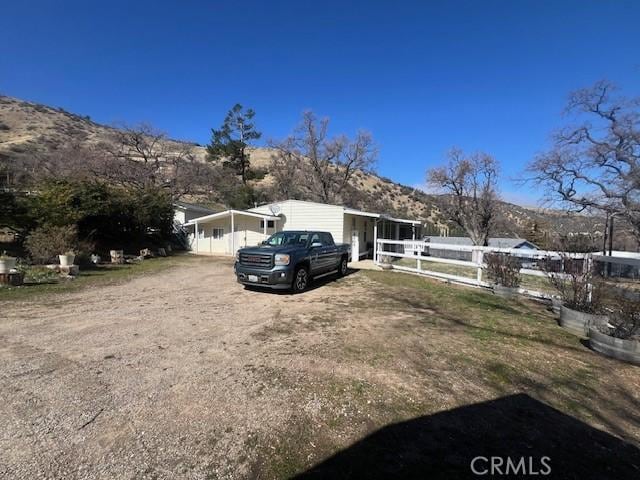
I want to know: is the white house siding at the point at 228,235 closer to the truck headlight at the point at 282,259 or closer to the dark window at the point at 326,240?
the dark window at the point at 326,240

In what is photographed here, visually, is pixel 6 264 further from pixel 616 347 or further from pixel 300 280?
pixel 616 347

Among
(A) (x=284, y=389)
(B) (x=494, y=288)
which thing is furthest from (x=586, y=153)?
(A) (x=284, y=389)

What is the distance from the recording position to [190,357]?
4379 mm

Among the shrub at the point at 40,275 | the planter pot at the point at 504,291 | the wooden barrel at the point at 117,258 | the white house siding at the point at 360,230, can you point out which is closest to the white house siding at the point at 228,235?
the white house siding at the point at 360,230

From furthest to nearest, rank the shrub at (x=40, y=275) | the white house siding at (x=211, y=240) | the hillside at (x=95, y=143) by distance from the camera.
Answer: the hillside at (x=95, y=143) → the white house siding at (x=211, y=240) → the shrub at (x=40, y=275)

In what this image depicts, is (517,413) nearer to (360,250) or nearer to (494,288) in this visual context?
(494,288)

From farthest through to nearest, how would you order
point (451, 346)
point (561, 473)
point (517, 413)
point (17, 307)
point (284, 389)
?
1. point (17, 307)
2. point (451, 346)
3. point (284, 389)
4. point (517, 413)
5. point (561, 473)

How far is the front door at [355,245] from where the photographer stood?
19.5 metres

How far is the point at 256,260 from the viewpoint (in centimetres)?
873

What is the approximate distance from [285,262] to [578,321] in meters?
6.44

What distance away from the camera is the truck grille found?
8547 mm

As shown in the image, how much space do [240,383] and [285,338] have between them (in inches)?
63.1

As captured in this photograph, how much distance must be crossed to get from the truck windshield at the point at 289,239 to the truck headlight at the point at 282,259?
3.93 ft

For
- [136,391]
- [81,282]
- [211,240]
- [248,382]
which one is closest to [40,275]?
[81,282]
